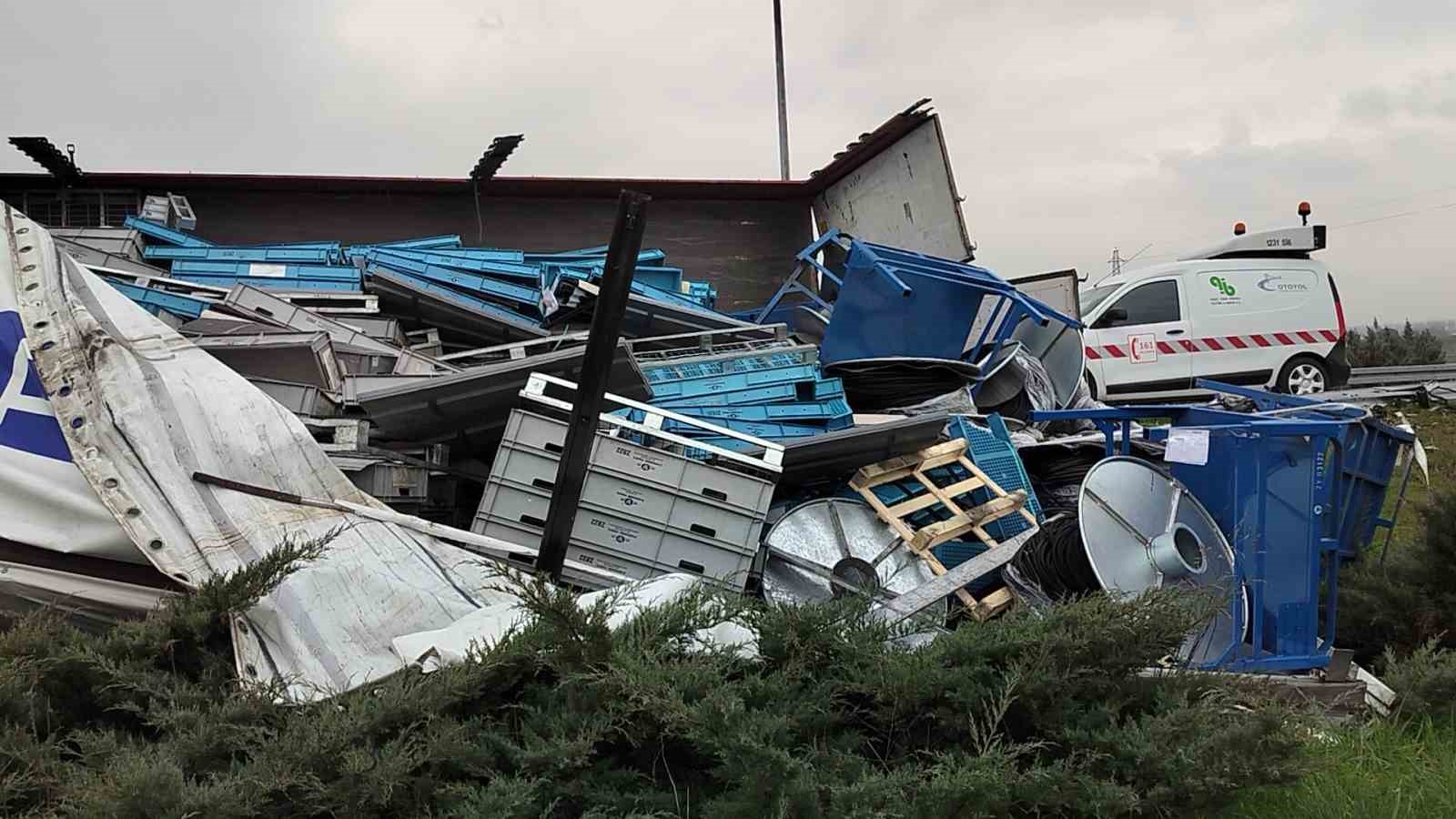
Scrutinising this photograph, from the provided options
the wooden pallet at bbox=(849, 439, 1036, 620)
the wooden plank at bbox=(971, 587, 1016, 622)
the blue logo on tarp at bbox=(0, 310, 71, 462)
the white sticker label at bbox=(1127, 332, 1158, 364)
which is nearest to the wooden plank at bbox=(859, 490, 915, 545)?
the wooden pallet at bbox=(849, 439, 1036, 620)

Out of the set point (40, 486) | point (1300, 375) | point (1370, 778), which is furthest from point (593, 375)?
point (1300, 375)

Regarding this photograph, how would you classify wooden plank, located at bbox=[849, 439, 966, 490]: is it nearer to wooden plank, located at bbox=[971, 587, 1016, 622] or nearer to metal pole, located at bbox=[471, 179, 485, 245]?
wooden plank, located at bbox=[971, 587, 1016, 622]

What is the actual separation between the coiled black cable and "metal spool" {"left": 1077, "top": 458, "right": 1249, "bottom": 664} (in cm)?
8

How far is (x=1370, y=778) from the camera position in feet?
11.4

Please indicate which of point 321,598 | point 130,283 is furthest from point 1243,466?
point 130,283

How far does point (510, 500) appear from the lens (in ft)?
15.3

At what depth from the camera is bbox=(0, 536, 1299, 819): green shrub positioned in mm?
2600

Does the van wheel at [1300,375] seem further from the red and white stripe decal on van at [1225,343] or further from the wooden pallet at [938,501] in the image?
the wooden pallet at [938,501]

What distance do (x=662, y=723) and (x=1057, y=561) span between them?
2246 millimetres

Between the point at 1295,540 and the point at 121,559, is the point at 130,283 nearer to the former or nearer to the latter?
the point at 121,559

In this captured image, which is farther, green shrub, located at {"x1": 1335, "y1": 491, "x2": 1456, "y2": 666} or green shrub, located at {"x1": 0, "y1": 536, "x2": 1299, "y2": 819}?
green shrub, located at {"x1": 1335, "y1": 491, "x2": 1456, "y2": 666}

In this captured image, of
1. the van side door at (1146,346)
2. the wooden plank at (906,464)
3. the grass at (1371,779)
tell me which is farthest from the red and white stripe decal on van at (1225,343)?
the grass at (1371,779)

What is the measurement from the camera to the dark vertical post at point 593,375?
3936 millimetres

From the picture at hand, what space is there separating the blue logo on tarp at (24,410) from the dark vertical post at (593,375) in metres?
1.74
